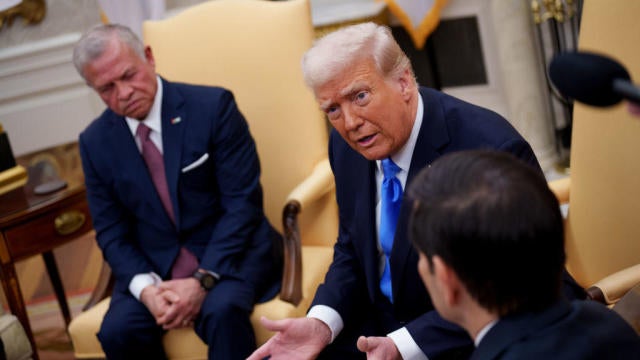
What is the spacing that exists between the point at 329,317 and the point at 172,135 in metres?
1.04

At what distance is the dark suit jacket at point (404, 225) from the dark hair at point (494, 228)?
66 cm

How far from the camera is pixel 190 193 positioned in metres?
2.84

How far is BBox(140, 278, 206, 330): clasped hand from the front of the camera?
262 centimetres

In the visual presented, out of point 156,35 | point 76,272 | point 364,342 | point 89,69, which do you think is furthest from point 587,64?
point 76,272

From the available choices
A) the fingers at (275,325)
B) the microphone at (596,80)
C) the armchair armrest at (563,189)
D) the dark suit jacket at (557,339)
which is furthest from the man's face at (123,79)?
the microphone at (596,80)

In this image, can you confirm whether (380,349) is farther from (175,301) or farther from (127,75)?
(127,75)

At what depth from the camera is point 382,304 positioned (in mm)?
2123

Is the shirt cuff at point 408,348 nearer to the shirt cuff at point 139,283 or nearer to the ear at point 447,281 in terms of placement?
the ear at point 447,281

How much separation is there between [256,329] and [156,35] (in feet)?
4.15

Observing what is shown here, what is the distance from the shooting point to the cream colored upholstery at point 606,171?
198cm

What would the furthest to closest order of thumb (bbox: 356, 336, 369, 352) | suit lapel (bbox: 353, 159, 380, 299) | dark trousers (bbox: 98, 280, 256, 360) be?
dark trousers (bbox: 98, 280, 256, 360) → suit lapel (bbox: 353, 159, 380, 299) → thumb (bbox: 356, 336, 369, 352)

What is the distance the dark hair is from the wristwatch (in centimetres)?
162

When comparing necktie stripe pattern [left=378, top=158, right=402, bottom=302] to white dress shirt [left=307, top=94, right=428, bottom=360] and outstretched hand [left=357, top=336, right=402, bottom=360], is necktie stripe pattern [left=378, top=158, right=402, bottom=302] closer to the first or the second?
white dress shirt [left=307, top=94, right=428, bottom=360]

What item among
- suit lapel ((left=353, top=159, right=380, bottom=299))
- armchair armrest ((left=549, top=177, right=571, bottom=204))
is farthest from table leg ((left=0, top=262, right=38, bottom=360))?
armchair armrest ((left=549, top=177, right=571, bottom=204))
